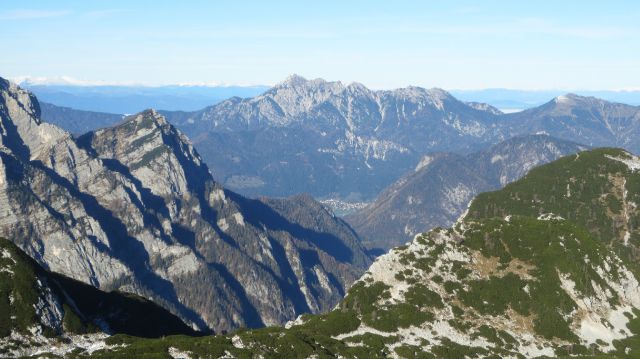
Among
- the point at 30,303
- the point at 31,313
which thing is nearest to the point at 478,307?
the point at 31,313

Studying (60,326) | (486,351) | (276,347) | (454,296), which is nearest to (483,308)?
(454,296)

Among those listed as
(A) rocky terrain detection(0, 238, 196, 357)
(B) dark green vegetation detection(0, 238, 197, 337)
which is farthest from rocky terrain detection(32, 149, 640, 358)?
(B) dark green vegetation detection(0, 238, 197, 337)

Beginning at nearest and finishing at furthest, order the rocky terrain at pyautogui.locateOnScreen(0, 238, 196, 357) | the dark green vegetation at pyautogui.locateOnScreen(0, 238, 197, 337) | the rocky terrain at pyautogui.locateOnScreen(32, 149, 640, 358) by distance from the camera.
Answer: the rocky terrain at pyautogui.locateOnScreen(0, 238, 196, 357)
the rocky terrain at pyautogui.locateOnScreen(32, 149, 640, 358)
the dark green vegetation at pyautogui.locateOnScreen(0, 238, 197, 337)

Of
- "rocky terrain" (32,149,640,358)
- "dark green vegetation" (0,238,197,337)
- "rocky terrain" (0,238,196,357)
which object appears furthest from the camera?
"dark green vegetation" (0,238,197,337)

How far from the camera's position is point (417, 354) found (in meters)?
108

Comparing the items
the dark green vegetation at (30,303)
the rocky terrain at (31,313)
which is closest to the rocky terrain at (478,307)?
the rocky terrain at (31,313)

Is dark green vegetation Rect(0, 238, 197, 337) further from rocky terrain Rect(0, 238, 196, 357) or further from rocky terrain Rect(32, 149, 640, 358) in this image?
rocky terrain Rect(32, 149, 640, 358)

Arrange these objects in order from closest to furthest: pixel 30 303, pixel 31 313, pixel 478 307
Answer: pixel 31 313, pixel 30 303, pixel 478 307

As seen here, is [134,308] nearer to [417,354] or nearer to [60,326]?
[60,326]

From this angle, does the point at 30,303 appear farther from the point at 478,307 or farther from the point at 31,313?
the point at 478,307

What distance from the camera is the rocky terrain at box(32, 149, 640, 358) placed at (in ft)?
351

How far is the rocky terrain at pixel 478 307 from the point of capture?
106838 mm

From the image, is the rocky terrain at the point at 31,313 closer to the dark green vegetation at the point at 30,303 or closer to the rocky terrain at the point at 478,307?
the dark green vegetation at the point at 30,303

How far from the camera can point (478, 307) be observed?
5123 inches
